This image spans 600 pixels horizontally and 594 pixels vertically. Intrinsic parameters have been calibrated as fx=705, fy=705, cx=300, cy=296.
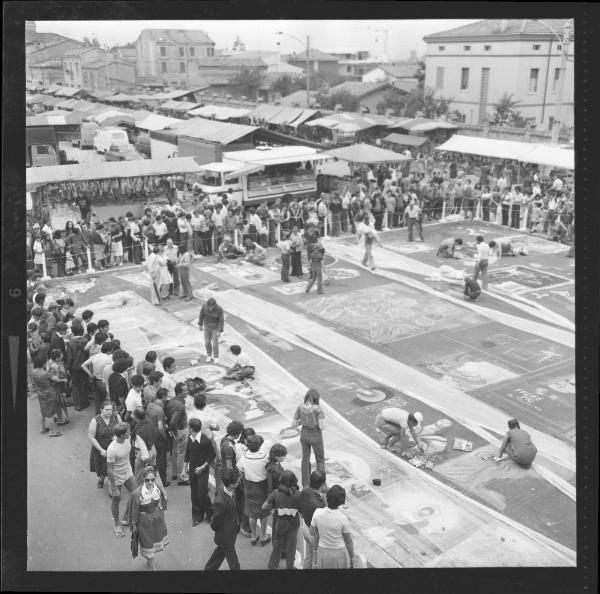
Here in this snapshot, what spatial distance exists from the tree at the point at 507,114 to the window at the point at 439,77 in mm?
5353

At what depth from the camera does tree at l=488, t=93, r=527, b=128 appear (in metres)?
40.1

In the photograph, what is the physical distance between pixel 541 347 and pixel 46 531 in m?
9.67

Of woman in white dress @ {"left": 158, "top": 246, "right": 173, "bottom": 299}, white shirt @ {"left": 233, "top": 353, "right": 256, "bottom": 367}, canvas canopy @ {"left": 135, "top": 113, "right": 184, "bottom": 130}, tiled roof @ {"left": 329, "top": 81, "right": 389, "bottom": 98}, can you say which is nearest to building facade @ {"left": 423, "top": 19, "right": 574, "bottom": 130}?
tiled roof @ {"left": 329, "top": 81, "right": 389, "bottom": 98}

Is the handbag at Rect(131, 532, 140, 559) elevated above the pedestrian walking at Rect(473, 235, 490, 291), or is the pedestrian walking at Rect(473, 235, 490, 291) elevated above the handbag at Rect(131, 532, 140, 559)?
the pedestrian walking at Rect(473, 235, 490, 291)

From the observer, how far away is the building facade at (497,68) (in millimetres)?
40156

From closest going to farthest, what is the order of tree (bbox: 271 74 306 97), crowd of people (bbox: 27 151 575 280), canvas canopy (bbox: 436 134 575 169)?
crowd of people (bbox: 27 151 575 280) → canvas canopy (bbox: 436 134 575 169) → tree (bbox: 271 74 306 97)

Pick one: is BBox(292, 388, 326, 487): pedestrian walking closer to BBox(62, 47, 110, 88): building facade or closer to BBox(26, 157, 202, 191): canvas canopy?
BBox(26, 157, 202, 191): canvas canopy

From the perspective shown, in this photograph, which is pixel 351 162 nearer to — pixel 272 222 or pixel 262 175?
pixel 262 175

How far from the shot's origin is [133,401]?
9.16 metres

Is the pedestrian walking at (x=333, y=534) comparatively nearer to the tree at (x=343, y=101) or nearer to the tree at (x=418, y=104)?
the tree at (x=418, y=104)

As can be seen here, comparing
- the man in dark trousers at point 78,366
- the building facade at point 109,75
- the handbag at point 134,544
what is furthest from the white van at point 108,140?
the handbag at point 134,544

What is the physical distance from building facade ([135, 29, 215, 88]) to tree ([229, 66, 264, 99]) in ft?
10.3

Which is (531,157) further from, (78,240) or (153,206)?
(78,240)

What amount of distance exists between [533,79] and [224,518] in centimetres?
3994
